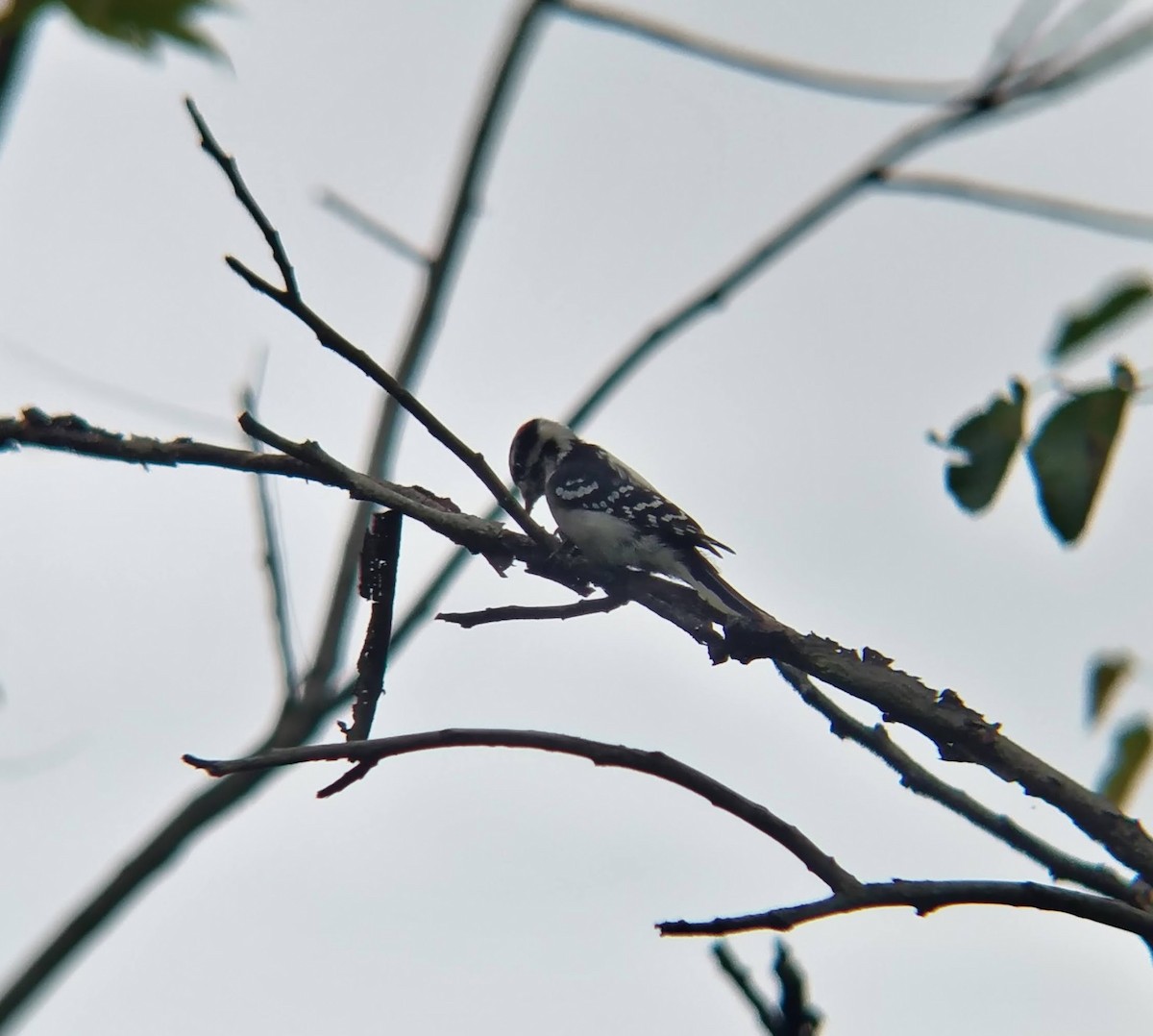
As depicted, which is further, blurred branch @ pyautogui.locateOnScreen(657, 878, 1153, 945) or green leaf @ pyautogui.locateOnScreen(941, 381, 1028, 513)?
green leaf @ pyautogui.locateOnScreen(941, 381, 1028, 513)

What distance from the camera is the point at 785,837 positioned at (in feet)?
6.97

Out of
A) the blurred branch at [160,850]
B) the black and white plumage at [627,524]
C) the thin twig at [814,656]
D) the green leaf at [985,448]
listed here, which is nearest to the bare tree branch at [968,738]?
the thin twig at [814,656]

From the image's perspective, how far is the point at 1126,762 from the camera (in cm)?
306

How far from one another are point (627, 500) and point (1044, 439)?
400cm

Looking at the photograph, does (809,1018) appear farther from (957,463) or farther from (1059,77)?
(1059,77)

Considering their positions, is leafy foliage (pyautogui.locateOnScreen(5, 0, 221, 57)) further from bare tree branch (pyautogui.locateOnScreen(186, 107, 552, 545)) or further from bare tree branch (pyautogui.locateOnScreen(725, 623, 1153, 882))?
bare tree branch (pyautogui.locateOnScreen(725, 623, 1153, 882))

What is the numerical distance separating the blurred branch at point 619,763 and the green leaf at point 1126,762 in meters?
1.12

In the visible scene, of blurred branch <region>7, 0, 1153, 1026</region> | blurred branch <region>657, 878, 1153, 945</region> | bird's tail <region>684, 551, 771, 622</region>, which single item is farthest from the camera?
bird's tail <region>684, 551, 771, 622</region>

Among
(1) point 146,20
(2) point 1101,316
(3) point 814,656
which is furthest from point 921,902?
(1) point 146,20

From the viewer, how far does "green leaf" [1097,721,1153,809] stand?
299 centimetres

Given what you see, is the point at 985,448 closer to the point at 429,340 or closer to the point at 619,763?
the point at 619,763

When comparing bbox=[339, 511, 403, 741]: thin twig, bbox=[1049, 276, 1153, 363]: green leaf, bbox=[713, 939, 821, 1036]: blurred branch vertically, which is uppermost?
bbox=[1049, 276, 1153, 363]: green leaf

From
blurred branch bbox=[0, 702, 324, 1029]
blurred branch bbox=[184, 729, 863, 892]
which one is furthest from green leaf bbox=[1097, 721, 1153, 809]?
blurred branch bbox=[0, 702, 324, 1029]

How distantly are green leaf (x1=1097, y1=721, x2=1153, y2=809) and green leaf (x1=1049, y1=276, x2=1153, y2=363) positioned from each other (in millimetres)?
922
